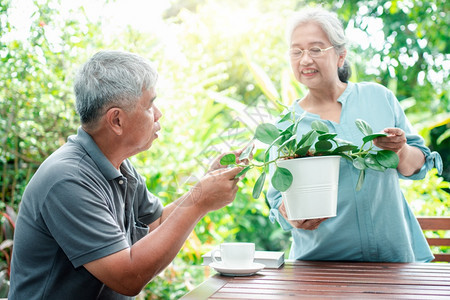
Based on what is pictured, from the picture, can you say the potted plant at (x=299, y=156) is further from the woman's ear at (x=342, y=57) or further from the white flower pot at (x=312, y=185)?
the woman's ear at (x=342, y=57)

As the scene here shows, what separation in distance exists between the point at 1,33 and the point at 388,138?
2.90 m

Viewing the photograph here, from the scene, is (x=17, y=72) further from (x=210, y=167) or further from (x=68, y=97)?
(x=210, y=167)

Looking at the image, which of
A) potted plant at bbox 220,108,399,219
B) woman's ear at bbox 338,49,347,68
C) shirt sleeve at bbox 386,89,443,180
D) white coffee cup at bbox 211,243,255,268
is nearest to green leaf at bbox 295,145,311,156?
potted plant at bbox 220,108,399,219

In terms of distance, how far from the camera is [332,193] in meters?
1.47

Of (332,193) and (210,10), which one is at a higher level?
(210,10)

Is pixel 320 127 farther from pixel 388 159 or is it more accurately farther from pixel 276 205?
pixel 276 205

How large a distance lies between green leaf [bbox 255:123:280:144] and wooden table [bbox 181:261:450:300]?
446 millimetres

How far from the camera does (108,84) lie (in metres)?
1.45

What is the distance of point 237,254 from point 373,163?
0.53 m

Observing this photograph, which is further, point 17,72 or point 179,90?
point 179,90

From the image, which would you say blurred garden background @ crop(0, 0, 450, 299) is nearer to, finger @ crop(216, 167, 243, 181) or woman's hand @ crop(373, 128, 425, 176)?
woman's hand @ crop(373, 128, 425, 176)

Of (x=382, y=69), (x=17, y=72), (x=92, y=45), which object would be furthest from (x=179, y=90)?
(x=382, y=69)

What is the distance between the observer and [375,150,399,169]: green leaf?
1.46 metres

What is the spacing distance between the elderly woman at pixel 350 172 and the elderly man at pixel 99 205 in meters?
0.55
